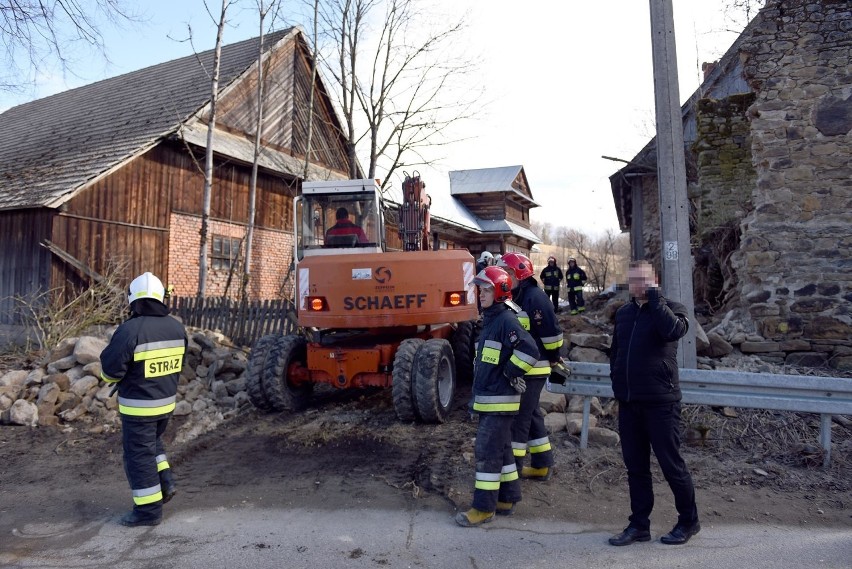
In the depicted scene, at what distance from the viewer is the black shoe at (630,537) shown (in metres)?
3.87

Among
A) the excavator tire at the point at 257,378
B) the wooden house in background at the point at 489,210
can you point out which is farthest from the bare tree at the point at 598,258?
the excavator tire at the point at 257,378

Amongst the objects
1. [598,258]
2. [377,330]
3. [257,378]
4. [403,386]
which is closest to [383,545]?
[403,386]

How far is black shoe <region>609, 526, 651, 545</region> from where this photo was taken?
3871mm

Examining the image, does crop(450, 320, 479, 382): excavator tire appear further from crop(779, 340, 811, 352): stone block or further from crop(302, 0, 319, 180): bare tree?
crop(302, 0, 319, 180): bare tree

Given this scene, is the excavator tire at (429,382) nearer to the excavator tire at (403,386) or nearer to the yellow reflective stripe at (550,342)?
the excavator tire at (403,386)

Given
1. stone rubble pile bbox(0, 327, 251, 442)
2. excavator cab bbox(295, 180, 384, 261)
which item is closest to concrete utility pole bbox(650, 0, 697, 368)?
excavator cab bbox(295, 180, 384, 261)

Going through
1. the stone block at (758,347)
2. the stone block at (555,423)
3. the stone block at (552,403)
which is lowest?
the stone block at (555,423)

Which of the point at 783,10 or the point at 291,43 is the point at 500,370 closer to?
the point at 783,10

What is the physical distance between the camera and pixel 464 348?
8.55 meters

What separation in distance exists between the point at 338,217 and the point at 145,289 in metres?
3.90

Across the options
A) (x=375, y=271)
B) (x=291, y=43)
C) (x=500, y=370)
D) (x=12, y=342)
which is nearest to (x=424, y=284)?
(x=375, y=271)

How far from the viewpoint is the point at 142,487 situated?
14.0 ft

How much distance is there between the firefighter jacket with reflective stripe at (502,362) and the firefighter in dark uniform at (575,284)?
1296 centimetres

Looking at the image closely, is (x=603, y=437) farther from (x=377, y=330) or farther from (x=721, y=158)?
(x=721, y=158)
